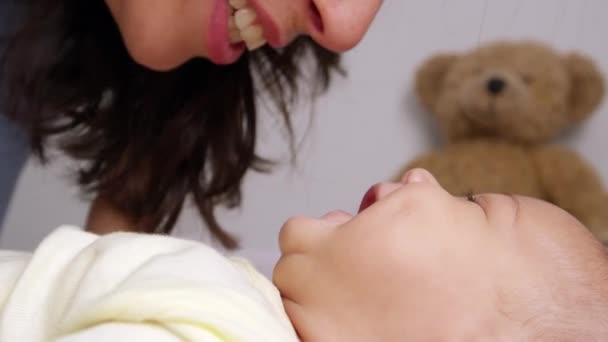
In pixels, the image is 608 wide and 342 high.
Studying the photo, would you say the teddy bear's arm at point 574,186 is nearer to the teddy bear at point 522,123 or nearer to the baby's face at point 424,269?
the teddy bear at point 522,123

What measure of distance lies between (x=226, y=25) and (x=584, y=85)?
715 mm

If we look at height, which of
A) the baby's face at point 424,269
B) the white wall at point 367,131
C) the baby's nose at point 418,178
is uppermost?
the baby's nose at point 418,178

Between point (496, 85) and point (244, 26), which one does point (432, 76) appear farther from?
point (244, 26)

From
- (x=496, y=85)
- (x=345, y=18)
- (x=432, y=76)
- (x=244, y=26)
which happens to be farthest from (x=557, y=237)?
(x=432, y=76)

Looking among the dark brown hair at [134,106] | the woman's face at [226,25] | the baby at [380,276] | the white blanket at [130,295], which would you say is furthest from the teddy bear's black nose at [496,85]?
the white blanket at [130,295]

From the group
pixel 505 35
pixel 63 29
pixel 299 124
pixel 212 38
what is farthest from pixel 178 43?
pixel 505 35

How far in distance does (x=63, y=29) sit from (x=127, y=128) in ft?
0.55

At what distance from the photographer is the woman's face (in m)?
0.68

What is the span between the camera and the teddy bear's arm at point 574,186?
116 cm

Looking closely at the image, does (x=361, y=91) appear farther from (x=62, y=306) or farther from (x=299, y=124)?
(x=62, y=306)

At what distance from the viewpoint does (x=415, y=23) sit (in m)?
1.33

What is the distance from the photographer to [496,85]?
1.19m

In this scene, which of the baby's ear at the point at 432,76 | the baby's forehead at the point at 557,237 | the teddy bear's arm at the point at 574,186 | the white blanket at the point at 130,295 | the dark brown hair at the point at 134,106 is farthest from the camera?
the baby's ear at the point at 432,76

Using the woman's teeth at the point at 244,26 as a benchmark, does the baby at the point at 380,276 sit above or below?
below
